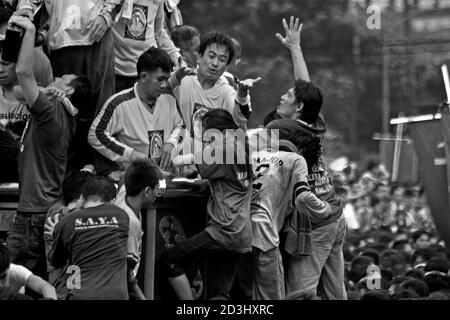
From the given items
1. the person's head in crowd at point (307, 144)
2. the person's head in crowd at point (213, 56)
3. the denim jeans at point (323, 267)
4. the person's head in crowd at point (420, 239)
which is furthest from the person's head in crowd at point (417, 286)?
the person's head in crowd at point (420, 239)

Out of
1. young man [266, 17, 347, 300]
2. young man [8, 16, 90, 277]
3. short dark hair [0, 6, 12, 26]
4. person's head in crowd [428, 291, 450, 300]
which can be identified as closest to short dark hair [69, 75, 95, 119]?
young man [8, 16, 90, 277]

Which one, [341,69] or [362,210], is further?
[341,69]

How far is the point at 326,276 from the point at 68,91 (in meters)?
2.54

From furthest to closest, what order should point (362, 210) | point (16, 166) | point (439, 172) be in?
point (362, 210) < point (439, 172) < point (16, 166)

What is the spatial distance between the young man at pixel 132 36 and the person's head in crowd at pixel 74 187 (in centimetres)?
191

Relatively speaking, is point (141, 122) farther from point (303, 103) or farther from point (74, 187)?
point (303, 103)

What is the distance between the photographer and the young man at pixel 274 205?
10.9 meters

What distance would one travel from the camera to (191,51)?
12836mm

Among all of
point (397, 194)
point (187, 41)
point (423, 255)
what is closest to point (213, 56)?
point (187, 41)

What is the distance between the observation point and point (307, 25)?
123ft

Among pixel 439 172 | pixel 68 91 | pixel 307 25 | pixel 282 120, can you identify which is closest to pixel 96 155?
pixel 68 91

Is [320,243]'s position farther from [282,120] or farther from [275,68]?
[275,68]

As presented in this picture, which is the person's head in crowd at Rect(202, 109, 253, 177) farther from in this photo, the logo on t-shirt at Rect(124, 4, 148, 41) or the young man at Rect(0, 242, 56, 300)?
the young man at Rect(0, 242, 56, 300)

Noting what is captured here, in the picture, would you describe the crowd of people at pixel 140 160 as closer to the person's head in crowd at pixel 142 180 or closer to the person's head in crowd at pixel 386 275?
the person's head in crowd at pixel 142 180
